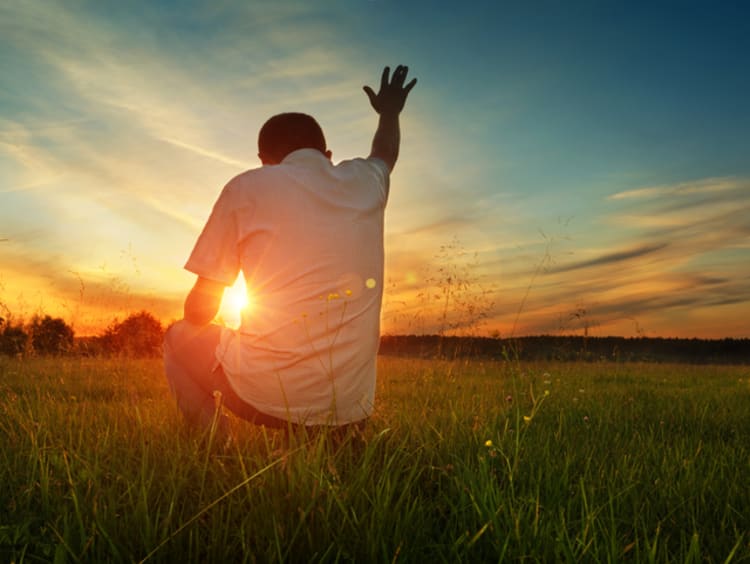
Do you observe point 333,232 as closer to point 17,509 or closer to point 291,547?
point 291,547

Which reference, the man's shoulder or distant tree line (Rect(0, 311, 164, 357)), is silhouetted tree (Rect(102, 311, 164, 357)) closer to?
distant tree line (Rect(0, 311, 164, 357))

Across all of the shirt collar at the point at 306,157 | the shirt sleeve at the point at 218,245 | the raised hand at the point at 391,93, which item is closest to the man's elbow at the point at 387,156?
the raised hand at the point at 391,93

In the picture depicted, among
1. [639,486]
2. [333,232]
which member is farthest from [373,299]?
[639,486]

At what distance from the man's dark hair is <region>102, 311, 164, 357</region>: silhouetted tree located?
11509 millimetres

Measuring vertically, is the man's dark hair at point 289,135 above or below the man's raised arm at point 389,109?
below

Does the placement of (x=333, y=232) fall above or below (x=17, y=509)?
above

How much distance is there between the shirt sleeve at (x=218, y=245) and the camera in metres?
2.73

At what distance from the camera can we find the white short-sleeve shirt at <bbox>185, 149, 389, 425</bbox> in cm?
262

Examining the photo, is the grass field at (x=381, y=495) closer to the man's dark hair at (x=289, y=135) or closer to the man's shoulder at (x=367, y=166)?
the man's shoulder at (x=367, y=166)

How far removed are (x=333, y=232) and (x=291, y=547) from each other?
1371 millimetres

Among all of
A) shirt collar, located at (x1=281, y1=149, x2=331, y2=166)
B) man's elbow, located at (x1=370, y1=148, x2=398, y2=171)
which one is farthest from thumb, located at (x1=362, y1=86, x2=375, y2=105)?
shirt collar, located at (x1=281, y1=149, x2=331, y2=166)

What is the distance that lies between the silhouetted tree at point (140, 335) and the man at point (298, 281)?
11.5 m

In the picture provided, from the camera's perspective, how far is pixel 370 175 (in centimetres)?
296

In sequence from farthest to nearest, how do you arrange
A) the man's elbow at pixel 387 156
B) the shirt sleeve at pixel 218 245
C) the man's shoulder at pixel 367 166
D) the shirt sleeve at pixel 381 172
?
the man's elbow at pixel 387 156
the shirt sleeve at pixel 381 172
the man's shoulder at pixel 367 166
the shirt sleeve at pixel 218 245
